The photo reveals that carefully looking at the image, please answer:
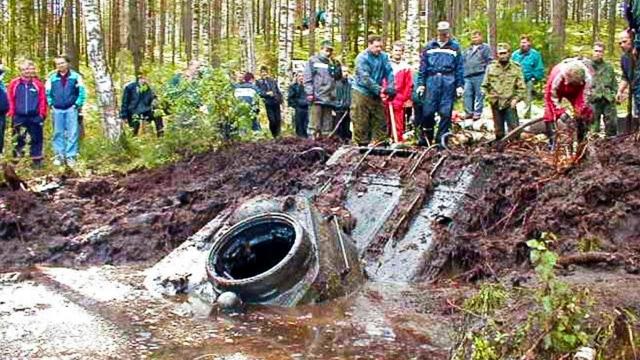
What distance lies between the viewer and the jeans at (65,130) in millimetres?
12539

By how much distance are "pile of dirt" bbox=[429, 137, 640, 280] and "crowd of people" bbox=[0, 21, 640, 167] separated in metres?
1.22

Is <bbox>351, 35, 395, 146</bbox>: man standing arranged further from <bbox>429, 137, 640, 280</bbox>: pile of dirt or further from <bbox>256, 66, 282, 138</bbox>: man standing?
<bbox>256, 66, 282, 138</bbox>: man standing

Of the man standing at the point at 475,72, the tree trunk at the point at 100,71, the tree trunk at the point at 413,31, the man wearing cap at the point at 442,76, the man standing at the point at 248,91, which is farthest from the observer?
the tree trunk at the point at 413,31

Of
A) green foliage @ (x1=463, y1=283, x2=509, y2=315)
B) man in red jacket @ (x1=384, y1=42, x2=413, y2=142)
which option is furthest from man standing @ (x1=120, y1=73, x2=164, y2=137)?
A: green foliage @ (x1=463, y1=283, x2=509, y2=315)

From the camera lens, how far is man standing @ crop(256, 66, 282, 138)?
1498 cm

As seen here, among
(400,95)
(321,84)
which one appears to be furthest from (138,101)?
(400,95)

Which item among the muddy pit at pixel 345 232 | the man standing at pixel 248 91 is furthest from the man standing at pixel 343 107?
the muddy pit at pixel 345 232

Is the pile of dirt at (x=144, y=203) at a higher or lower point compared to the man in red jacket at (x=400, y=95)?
lower

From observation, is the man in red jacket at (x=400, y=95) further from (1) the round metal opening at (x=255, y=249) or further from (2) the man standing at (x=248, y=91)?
(1) the round metal opening at (x=255, y=249)

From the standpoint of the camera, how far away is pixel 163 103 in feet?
37.3

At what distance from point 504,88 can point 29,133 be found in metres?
6.93

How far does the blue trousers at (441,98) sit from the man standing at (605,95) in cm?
197

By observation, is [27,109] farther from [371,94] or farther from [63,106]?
[371,94]

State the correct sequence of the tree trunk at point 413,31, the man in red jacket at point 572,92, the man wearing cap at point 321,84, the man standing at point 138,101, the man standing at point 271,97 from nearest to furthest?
1. the man in red jacket at point 572,92
2. the man wearing cap at point 321,84
3. the man standing at point 138,101
4. the man standing at point 271,97
5. the tree trunk at point 413,31
